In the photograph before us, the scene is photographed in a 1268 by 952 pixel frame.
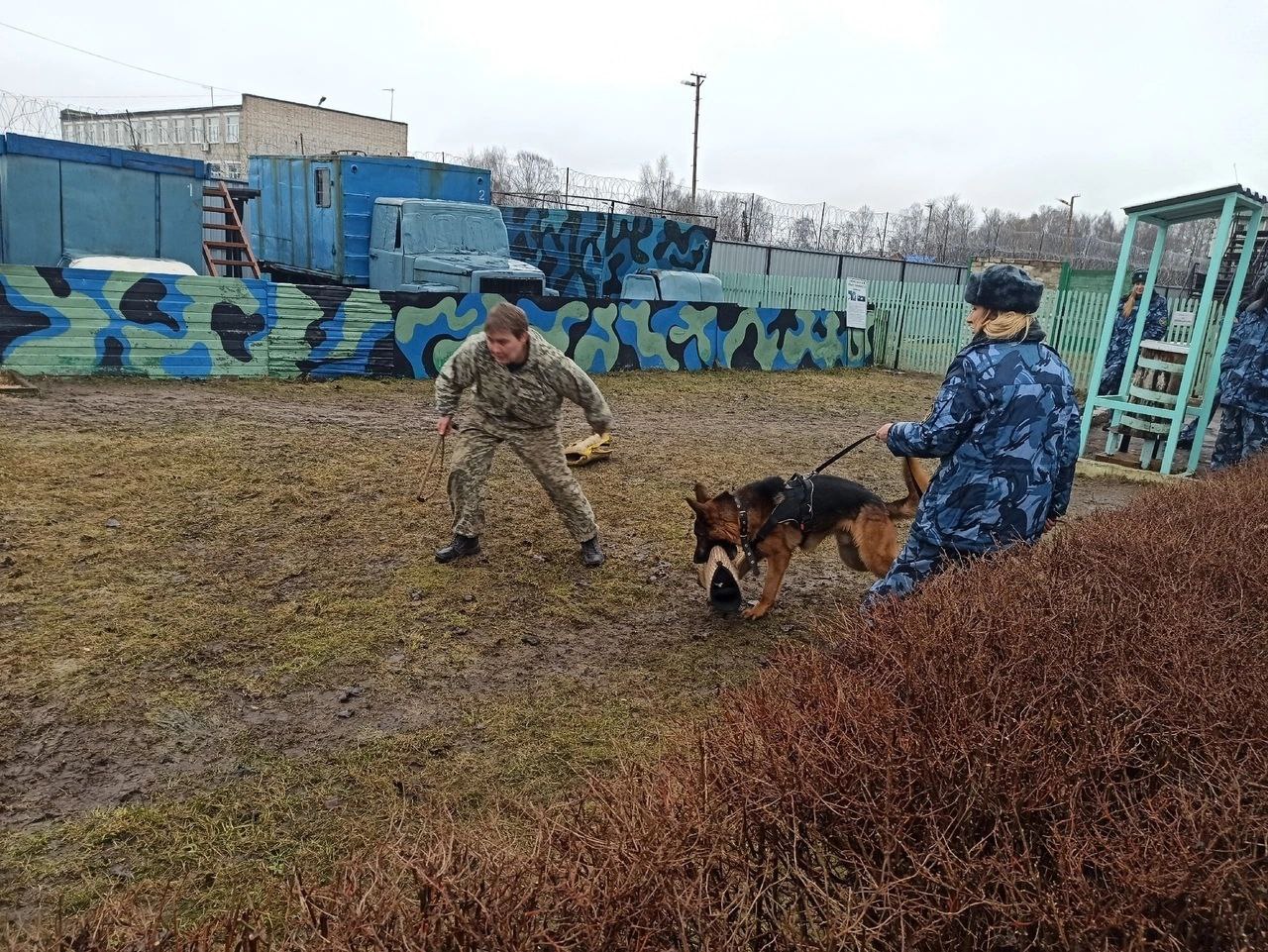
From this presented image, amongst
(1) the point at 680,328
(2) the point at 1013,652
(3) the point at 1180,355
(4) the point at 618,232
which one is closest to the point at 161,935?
(2) the point at 1013,652

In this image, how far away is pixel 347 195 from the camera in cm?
1423

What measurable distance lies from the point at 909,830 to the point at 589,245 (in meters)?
21.6

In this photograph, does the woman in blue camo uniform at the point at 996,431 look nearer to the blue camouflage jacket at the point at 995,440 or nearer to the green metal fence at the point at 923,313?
the blue camouflage jacket at the point at 995,440

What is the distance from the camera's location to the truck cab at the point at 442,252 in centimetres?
1332

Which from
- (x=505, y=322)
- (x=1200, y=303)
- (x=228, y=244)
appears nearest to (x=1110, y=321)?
(x=1200, y=303)

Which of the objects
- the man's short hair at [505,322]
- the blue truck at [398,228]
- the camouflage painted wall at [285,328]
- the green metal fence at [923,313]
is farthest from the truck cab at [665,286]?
the man's short hair at [505,322]

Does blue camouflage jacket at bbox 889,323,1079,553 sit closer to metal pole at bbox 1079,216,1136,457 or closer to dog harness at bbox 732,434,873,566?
dog harness at bbox 732,434,873,566

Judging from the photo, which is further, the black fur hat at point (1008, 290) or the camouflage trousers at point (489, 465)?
the camouflage trousers at point (489, 465)

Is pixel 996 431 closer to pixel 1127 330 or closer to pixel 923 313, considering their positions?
pixel 1127 330

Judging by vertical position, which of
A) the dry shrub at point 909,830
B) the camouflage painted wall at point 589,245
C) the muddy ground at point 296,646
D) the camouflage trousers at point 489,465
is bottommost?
the muddy ground at point 296,646

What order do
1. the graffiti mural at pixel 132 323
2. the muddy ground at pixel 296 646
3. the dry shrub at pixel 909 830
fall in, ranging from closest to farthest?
1. the dry shrub at pixel 909 830
2. the muddy ground at pixel 296 646
3. the graffiti mural at pixel 132 323

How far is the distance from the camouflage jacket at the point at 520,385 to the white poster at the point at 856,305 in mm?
13248

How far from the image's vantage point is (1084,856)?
144 cm

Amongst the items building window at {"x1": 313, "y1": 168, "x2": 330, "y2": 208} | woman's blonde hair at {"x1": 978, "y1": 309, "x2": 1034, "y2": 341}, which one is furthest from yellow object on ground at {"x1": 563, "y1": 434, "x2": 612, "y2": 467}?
building window at {"x1": 313, "y1": 168, "x2": 330, "y2": 208}
